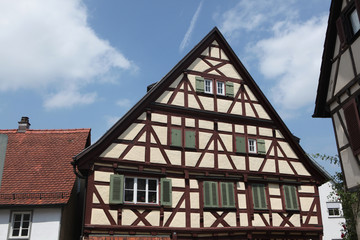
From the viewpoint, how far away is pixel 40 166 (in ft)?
50.9

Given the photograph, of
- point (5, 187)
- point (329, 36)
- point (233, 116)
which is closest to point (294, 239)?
point (233, 116)

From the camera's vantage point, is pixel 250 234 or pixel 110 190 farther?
pixel 250 234

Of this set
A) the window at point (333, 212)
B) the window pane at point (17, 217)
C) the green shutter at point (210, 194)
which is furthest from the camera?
the window at point (333, 212)

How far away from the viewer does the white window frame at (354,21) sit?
444 inches

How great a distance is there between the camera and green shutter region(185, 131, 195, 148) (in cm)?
1570

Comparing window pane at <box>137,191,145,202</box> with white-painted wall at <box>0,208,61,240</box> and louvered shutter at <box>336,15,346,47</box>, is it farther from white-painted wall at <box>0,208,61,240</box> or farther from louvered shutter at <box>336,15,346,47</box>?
louvered shutter at <box>336,15,346,47</box>

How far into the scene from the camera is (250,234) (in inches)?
613

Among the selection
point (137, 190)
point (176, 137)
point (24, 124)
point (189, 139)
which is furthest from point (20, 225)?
point (189, 139)

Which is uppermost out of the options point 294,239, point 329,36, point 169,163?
point 329,36

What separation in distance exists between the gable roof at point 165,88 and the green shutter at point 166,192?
9.07ft

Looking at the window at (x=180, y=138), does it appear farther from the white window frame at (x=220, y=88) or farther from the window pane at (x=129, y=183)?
the white window frame at (x=220, y=88)

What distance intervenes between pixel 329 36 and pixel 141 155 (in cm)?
851

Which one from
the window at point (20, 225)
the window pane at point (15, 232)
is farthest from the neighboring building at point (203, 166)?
the window pane at point (15, 232)

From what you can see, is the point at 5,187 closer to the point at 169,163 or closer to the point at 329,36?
the point at 169,163
